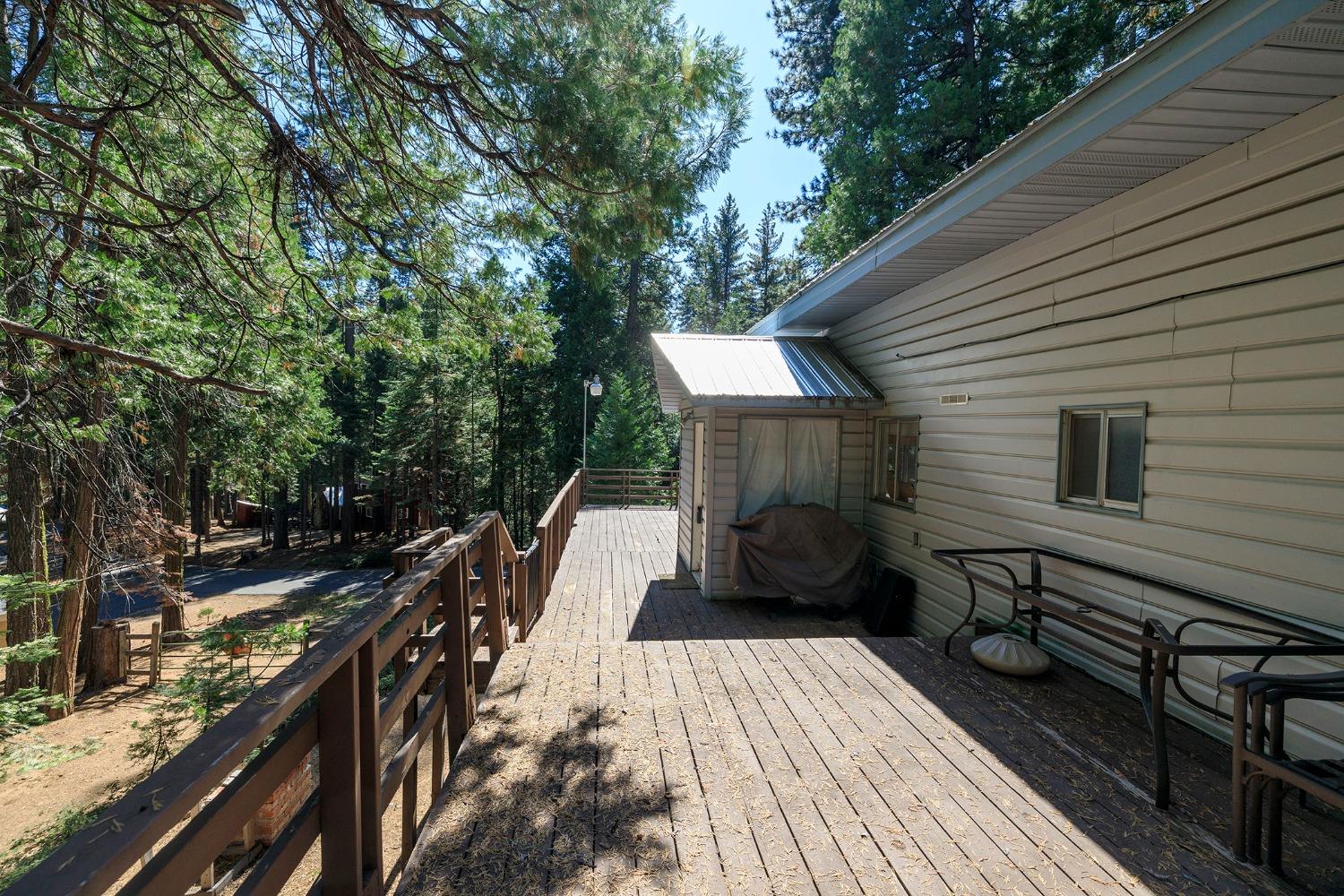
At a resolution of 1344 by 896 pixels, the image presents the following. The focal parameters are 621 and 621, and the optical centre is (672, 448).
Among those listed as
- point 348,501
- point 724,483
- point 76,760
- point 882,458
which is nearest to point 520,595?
point 724,483

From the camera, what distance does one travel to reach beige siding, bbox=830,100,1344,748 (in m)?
2.66

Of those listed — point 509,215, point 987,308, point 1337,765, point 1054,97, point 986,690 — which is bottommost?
point 986,690

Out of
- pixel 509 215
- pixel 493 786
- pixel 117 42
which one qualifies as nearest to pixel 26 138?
pixel 117 42

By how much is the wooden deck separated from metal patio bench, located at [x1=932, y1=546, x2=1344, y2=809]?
238 mm

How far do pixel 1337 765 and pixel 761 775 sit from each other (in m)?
1.99

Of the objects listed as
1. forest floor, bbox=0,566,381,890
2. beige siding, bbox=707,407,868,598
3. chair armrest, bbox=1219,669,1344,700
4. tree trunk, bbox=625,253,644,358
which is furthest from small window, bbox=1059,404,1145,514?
tree trunk, bbox=625,253,644,358

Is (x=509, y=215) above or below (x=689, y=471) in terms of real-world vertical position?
above

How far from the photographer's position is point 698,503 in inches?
286

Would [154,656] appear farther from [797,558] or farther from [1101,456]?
[1101,456]

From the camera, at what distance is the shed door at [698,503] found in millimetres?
Answer: 7172

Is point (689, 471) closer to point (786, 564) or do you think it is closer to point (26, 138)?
point (786, 564)

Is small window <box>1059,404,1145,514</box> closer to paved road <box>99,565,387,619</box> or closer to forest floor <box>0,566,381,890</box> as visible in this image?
forest floor <box>0,566,381,890</box>

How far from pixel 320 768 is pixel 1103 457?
14.1ft

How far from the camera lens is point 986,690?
11.9 feet
